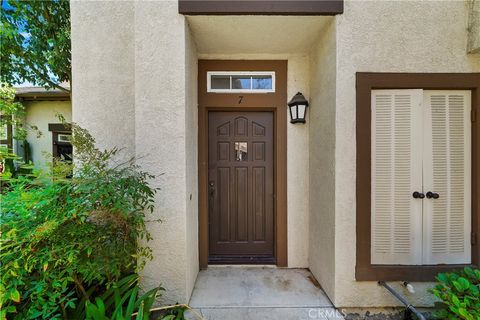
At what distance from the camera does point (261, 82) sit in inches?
120

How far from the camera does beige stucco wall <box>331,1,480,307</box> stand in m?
2.21

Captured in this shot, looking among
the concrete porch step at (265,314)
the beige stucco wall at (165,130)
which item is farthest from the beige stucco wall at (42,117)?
the concrete porch step at (265,314)

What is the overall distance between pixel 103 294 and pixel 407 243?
9.50ft

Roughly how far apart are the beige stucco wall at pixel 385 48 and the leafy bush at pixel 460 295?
0.48 metres

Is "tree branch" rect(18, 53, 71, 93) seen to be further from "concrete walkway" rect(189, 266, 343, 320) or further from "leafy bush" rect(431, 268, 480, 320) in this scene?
"leafy bush" rect(431, 268, 480, 320)

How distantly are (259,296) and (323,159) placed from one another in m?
1.61

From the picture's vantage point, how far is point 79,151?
191cm

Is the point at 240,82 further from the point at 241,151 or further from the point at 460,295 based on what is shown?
the point at 460,295

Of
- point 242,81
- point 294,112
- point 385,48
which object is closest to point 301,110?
point 294,112

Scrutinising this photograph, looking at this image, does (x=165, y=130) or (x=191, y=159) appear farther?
(x=191, y=159)

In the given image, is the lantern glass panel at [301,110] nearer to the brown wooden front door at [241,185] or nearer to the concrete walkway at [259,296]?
the brown wooden front door at [241,185]

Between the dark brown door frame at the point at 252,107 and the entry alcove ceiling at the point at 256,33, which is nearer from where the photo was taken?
the entry alcove ceiling at the point at 256,33

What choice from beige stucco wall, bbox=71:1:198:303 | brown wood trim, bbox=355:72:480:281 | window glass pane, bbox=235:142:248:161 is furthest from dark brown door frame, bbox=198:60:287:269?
brown wood trim, bbox=355:72:480:281

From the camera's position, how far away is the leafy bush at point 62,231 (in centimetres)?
162
